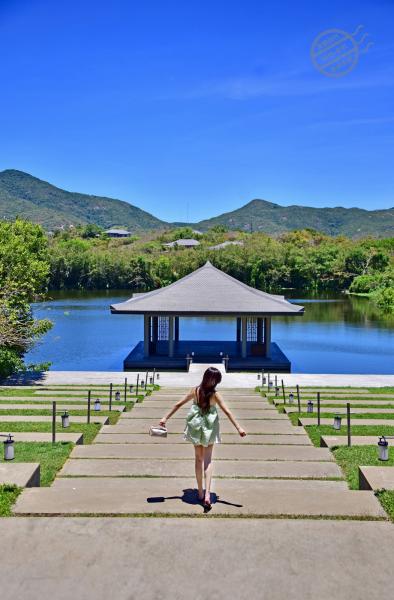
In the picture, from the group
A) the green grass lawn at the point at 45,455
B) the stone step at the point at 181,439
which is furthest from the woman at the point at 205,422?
the stone step at the point at 181,439

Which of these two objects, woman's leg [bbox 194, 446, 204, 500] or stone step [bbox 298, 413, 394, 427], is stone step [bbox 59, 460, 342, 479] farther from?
stone step [bbox 298, 413, 394, 427]

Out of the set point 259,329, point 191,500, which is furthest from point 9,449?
point 259,329

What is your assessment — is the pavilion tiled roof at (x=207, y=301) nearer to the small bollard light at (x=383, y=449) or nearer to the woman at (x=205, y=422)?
the small bollard light at (x=383, y=449)

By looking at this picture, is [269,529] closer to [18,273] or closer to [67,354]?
[18,273]

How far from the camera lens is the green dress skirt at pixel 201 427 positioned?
5648 mm

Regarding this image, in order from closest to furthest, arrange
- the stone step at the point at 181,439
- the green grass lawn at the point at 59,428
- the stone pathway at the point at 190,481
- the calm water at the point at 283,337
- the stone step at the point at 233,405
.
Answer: the stone pathway at the point at 190,481, the stone step at the point at 181,439, the green grass lawn at the point at 59,428, the stone step at the point at 233,405, the calm water at the point at 283,337

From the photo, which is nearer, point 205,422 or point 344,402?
point 205,422

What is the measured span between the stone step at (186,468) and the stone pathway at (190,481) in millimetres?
11

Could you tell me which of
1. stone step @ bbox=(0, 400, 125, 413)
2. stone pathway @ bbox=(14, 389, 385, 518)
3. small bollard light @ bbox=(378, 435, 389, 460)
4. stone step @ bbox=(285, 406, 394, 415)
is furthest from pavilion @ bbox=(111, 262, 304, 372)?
small bollard light @ bbox=(378, 435, 389, 460)

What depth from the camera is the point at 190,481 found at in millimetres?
6324

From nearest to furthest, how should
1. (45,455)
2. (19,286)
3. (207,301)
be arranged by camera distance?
1. (45,455)
2. (19,286)
3. (207,301)

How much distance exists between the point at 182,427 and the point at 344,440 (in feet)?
9.33

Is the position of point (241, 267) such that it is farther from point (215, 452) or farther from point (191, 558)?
point (191, 558)

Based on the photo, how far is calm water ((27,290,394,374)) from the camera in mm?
27453
